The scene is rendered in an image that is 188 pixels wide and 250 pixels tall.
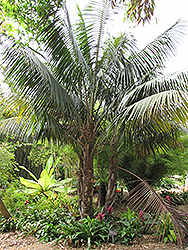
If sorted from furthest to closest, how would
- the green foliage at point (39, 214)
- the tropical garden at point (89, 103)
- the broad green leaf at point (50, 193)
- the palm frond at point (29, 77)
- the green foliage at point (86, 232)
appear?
the broad green leaf at point (50, 193)
the green foliage at point (39, 214)
the green foliage at point (86, 232)
the tropical garden at point (89, 103)
the palm frond at point (29, 77)

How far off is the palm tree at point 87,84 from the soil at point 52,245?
63 centimetres

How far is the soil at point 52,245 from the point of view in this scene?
2.91 metres

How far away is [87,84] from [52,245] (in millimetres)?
2628

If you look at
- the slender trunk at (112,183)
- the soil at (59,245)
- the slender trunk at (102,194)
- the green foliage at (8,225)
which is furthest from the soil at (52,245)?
the slender trunk at (102,194)

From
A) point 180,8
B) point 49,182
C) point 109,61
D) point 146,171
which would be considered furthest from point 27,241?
point 180,8

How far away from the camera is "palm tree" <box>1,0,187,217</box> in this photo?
2686mm

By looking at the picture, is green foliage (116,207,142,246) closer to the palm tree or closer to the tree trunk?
the palm tree

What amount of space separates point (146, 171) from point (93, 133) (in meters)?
2.14

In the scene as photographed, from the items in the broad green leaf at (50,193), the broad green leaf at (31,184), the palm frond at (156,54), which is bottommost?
the broad green leaf at (50,193)

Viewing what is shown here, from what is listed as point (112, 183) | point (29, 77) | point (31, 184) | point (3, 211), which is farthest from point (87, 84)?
point (3, 211)

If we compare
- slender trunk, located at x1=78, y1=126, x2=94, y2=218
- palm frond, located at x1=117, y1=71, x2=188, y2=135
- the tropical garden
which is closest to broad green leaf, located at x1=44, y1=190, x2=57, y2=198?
the tropical garden

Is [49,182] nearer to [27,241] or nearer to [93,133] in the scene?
[27,241]

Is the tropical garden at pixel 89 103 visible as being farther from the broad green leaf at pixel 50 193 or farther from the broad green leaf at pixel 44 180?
the broad green leaf at pixel 44 180

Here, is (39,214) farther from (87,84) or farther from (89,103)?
(87,84)
